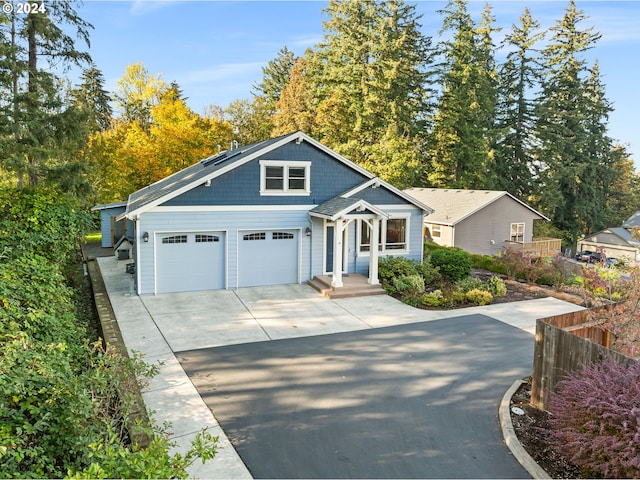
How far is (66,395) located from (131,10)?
11.4 meters

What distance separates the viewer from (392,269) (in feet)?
55.1

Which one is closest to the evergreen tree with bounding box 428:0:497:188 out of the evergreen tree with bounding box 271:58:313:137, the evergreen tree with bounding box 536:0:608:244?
the evergreen tree with bounding box 536:0:608:244

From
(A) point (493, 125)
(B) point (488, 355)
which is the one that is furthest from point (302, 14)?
(A) point (493, 125)

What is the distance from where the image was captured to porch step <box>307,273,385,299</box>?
1510 centimetres

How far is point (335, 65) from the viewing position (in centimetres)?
3584

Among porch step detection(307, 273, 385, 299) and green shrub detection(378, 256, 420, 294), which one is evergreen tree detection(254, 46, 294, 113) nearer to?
green shrub detection(378, 256, 420, 294)

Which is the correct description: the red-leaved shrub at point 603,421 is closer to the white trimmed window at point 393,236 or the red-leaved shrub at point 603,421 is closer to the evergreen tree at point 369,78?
the white trimmed window at point 393,236

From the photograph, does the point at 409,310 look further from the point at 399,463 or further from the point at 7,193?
the point at 7,193

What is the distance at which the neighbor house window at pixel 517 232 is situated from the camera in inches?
1161

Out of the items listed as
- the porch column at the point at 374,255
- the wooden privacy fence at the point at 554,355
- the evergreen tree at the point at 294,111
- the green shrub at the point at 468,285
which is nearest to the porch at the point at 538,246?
the green shrub at the point at 468,285

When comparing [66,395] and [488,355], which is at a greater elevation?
[66,395]

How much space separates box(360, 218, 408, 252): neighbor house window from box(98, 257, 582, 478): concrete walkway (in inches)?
128

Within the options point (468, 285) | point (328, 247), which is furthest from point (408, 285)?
point (328, 247)

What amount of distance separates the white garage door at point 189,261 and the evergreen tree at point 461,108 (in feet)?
84.1
